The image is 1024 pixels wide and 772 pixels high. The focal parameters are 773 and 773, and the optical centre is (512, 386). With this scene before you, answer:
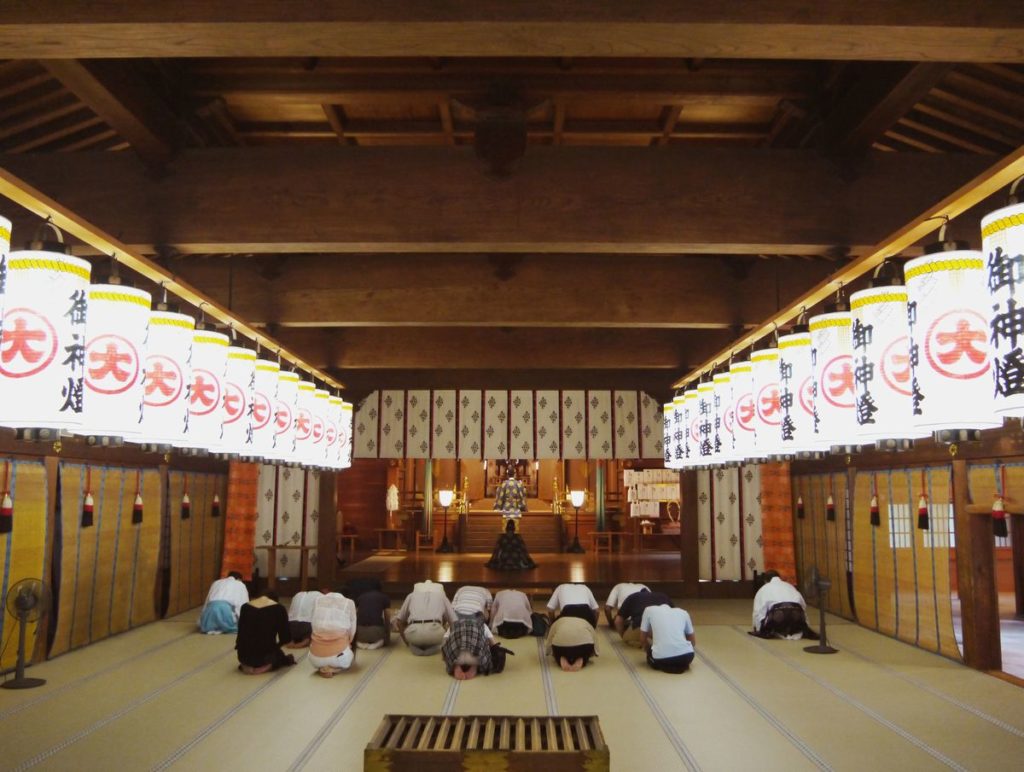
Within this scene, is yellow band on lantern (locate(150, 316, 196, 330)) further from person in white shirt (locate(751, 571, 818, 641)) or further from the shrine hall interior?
person in white shirt (locate(751, 571, 818, 641))

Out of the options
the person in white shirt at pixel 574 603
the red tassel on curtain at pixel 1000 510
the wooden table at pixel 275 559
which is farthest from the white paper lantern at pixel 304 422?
the red tassel on curtain at pixel 1000 510

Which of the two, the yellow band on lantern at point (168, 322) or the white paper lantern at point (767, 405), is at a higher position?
the yellow band on lantern at point (168, 322)

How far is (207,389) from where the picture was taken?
5199 mm

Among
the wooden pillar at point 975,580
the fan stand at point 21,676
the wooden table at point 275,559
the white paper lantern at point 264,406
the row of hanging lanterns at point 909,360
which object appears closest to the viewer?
the row of hanging lanterns at point 909,360

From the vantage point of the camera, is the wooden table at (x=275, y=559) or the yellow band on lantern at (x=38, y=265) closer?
the yellow band on lantern at (x=38, y=265)

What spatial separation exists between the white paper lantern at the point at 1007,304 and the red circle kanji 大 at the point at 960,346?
37 cm

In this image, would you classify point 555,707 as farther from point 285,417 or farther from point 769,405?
point 285,417

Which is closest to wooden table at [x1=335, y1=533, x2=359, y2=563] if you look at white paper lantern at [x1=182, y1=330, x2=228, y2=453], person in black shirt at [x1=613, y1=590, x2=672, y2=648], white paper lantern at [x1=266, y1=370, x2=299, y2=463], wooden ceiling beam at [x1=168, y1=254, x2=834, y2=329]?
person in black shirt at [x1=613, y1=590, x2=672, y2=648]

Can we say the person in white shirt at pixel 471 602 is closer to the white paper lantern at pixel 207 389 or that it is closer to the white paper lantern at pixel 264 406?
the white paper lantern at pixel 264 406

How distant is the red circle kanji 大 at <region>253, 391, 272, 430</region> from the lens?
6.36 metres

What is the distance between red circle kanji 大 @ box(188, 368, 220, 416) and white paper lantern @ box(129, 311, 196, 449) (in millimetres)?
366

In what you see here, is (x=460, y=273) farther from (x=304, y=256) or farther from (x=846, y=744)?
(x=846, y=744)

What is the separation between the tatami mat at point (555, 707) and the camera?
5387mm

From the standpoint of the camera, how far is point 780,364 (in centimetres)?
544
